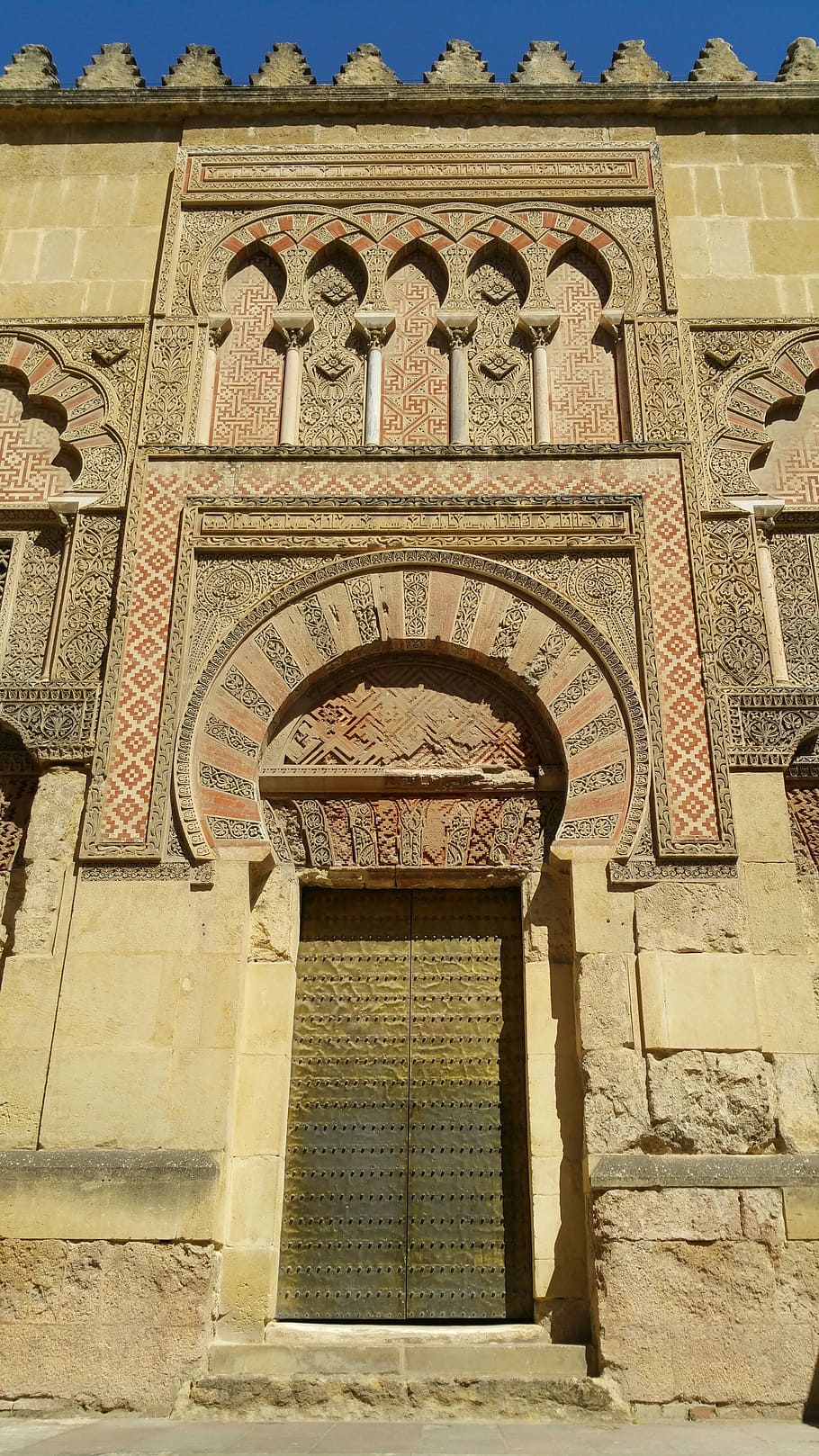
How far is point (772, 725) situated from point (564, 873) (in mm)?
1143

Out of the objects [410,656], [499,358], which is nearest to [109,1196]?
[410,656]

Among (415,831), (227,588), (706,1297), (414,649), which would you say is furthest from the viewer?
(227,588)

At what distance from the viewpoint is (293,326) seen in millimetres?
6160

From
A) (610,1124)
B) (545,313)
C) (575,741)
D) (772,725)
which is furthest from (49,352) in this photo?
(610,1124)

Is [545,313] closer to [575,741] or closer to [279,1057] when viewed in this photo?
[575,741]

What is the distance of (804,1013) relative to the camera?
4586 millimetres

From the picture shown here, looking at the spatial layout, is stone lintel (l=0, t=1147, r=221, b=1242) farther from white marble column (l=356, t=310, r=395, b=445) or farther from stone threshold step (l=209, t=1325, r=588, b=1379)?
white marble column (l=356, t=310, r=395, b=445)

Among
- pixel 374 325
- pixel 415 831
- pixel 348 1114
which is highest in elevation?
pixel 374 325

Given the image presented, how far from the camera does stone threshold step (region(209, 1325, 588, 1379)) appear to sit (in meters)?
4.16

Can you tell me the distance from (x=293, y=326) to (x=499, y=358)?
1.09m

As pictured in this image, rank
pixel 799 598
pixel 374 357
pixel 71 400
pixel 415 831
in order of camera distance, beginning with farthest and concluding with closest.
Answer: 1. pixel 374 357
2. pixel 71 400
3. pixel 799 598
4. pixel 415 831

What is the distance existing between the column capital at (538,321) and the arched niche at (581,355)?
7 centimetres

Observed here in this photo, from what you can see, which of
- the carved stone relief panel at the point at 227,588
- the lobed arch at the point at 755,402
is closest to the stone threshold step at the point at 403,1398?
the carved stone relief panel at the point at 227,588

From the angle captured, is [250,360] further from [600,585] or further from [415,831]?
[415,831]
